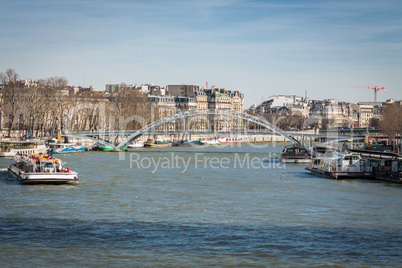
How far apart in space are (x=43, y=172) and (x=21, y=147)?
16.3 metres

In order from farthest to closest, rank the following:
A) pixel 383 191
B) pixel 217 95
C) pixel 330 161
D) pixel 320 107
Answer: pixel 320 107, pixel 217 95, pixel 330 161, pixel 383 191

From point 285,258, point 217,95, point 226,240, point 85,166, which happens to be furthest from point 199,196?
point 217,95

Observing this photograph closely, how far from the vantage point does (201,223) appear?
48.6 feet

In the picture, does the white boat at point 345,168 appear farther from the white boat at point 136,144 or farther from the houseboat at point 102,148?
the white boat at point 136,144

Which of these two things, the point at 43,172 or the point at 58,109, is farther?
the point at 58,109

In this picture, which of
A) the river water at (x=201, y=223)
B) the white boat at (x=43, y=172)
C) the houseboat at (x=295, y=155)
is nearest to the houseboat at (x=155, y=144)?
the houseboat at (x=295, y=155)

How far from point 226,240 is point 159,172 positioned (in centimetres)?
1378

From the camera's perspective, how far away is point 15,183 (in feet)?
71.9

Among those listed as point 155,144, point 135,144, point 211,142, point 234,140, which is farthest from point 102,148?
point 234,140

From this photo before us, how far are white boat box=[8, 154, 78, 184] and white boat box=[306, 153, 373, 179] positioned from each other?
9.14 meters

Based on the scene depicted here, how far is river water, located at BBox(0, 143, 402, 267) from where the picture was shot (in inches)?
473

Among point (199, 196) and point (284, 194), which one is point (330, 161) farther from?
point (199, 196)

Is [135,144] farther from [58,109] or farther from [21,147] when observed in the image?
[21,147]

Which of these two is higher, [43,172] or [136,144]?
[136,144]
